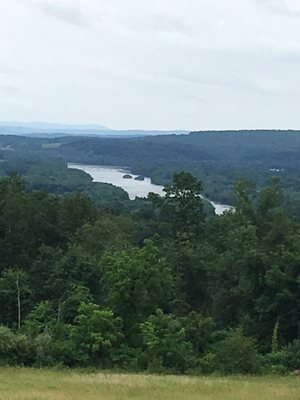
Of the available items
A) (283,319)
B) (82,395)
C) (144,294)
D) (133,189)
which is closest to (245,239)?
(283,319)

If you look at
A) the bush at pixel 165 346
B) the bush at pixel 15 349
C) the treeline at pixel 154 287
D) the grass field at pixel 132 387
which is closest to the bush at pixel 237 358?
the treeline at pixel 154 287

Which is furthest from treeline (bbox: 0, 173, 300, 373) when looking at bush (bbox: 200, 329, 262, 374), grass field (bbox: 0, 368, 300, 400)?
grass field (bbox: 0, 368, 300, 400)

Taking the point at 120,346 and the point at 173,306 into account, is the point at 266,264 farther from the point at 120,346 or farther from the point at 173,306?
the point at 120,346

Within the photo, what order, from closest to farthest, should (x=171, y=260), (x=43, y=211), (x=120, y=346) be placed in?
(x=120, y=346) < (x=171, y=260) < (x=43, y=211)

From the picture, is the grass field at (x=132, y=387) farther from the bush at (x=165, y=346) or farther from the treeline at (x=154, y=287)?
the treeline at (x=154, y=287)

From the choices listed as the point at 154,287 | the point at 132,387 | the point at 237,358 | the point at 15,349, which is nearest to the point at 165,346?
the point at 237,358

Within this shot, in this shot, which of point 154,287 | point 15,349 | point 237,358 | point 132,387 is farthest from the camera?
point 154,287

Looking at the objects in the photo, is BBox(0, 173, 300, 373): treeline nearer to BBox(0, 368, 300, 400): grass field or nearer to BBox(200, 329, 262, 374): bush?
BBox(200, 329, 262, 374): bush

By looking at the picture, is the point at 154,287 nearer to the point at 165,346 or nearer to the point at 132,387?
the point at 165,346
